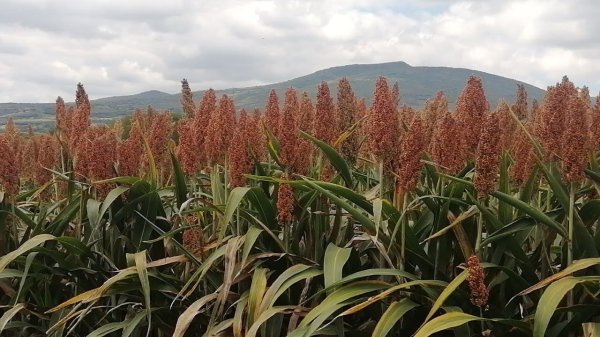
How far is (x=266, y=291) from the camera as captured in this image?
10.6 feet

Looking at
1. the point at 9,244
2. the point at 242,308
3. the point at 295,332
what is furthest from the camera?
the point at 9,244

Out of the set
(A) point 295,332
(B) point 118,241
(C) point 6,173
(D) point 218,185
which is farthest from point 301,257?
(C) point 6,173

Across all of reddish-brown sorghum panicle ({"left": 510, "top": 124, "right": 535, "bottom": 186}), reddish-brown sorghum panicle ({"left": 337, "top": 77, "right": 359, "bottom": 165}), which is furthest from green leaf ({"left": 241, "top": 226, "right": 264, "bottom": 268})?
reddish-brown sorghum panicle ({"left": 510, "top": 124, "right": 535, "bottom": 186})

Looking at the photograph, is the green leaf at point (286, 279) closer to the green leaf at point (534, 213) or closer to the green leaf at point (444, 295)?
the green leaf at point (444, 295)

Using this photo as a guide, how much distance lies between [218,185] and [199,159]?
11.0 inches

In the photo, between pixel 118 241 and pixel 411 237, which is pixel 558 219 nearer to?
pixel 411 237

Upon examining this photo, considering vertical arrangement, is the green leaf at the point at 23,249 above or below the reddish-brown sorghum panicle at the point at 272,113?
below

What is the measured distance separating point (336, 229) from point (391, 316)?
2.55 ft

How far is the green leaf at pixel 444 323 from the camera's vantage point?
245 centimetres

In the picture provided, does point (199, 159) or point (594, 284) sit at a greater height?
point (199, 159)

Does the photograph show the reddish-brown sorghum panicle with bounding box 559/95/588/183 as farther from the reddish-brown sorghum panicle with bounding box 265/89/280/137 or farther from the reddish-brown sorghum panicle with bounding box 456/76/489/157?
the reddish-brown sorghum panicle with bounding box 265/89/280/137

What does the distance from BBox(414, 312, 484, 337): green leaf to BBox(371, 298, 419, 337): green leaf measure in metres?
0.15

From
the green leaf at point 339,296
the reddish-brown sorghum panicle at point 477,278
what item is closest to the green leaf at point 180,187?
the green leaf at point 339,296

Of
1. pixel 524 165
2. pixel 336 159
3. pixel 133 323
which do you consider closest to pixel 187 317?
pixel 133 323
